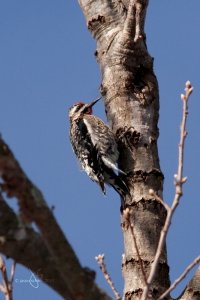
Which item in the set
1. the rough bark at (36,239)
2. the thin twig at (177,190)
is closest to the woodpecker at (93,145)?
the thin twig at (177,190)

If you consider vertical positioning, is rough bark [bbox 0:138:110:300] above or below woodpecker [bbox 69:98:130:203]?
below

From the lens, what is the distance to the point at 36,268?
1.98m

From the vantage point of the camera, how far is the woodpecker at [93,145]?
5.18 m

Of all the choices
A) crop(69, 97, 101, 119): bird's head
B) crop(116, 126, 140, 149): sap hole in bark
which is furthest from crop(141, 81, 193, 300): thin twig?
crop(69, 97, 101, 119): bird's head

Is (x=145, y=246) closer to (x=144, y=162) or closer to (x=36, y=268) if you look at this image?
(x=144, y=162)

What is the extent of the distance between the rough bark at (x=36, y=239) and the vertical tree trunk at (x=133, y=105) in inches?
66.5

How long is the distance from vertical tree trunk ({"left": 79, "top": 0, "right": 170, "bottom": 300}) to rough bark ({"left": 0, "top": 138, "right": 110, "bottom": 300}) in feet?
5.54

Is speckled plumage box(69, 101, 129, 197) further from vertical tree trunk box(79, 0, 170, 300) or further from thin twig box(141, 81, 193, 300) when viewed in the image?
thin twig box(141, 81, 193, 300)

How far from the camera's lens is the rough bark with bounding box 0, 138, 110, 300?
6.26ft

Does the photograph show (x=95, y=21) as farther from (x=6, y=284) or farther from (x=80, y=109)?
(x=6, y=284)

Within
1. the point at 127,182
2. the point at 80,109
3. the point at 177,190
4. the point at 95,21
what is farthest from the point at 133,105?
the point at 80,109

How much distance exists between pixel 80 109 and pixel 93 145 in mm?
977

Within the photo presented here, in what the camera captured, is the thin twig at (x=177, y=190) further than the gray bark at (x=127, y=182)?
Yes

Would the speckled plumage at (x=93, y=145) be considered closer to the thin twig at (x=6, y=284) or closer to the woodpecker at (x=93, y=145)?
the woodpecker at (x=93, y=145)
